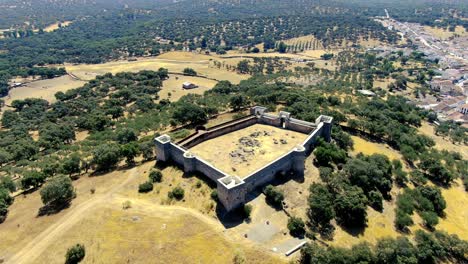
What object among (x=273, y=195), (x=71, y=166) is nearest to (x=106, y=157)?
(x=71, y=166)

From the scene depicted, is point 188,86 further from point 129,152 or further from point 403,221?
point 403,221

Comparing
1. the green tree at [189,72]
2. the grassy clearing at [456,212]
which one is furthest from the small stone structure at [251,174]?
the green tree at [189,72]

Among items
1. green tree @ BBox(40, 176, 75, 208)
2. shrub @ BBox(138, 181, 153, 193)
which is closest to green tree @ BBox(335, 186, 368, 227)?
shrub @ BBox(138, 181, 153, 193)

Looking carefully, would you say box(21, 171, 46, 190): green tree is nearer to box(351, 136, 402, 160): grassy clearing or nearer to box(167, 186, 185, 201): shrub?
box(167, 186, 185, 201): shrub

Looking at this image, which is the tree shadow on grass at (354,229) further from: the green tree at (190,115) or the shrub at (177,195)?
the green tree at (190,115)

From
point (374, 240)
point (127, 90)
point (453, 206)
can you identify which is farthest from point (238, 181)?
point (127, 90)
